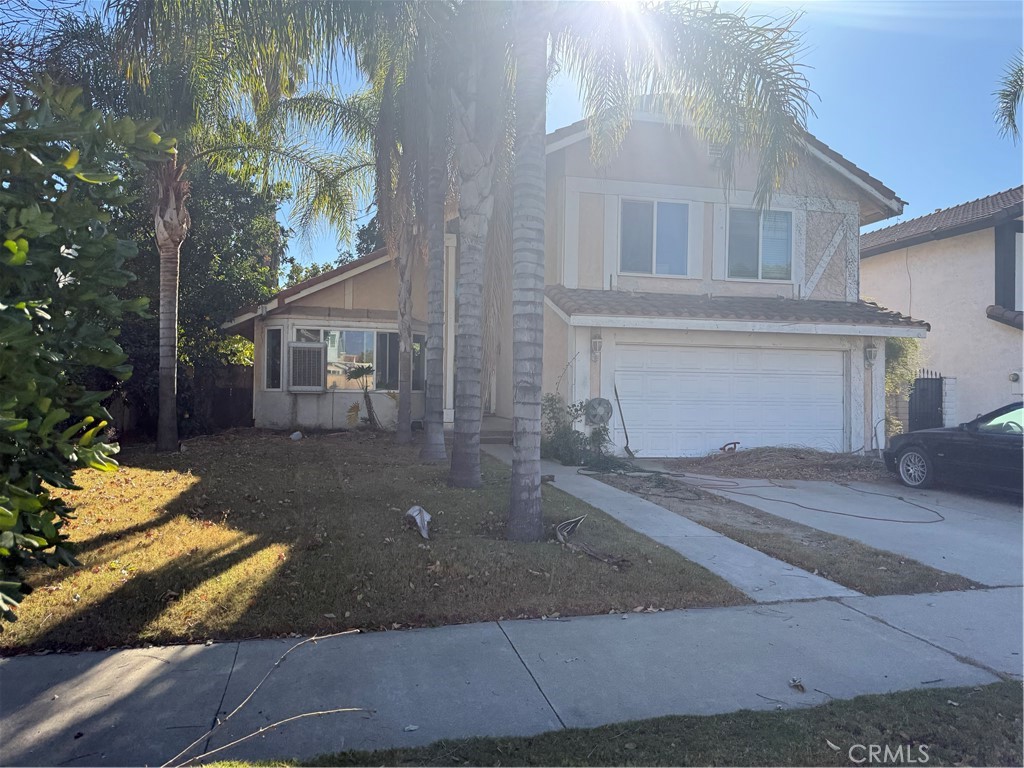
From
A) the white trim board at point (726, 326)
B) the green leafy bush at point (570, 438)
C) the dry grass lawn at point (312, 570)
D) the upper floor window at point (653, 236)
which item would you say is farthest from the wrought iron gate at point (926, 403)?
the dry grass lawn at point (312, 570)

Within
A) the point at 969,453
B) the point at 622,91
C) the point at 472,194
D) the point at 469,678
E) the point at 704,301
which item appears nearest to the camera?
the point at 469,678

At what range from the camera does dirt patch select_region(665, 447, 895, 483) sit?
474 inches

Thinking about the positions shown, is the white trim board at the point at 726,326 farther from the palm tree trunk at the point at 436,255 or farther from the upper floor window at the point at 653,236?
the palm tree trunk at the point at 436,255

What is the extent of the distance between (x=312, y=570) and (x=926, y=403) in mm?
16098

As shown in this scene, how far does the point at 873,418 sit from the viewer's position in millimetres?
14797

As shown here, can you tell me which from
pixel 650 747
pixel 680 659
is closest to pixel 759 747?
pixel 650 747

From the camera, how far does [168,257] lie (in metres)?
12.7

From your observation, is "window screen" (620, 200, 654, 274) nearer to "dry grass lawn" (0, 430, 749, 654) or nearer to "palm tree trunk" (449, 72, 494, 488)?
"palm tree trunk" (449, 72, 494, 488)

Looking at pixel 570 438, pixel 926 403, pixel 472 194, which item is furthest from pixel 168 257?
pixel 926 403

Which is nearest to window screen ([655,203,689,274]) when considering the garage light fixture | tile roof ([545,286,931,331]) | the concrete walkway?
tile roof ([545,286,931,331])

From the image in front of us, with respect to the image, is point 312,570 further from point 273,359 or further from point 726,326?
point 273,359

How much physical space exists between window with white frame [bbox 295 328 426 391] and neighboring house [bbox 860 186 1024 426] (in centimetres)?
1316

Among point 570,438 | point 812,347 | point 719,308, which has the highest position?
point 719,308

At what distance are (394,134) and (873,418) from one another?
11.2 meters
